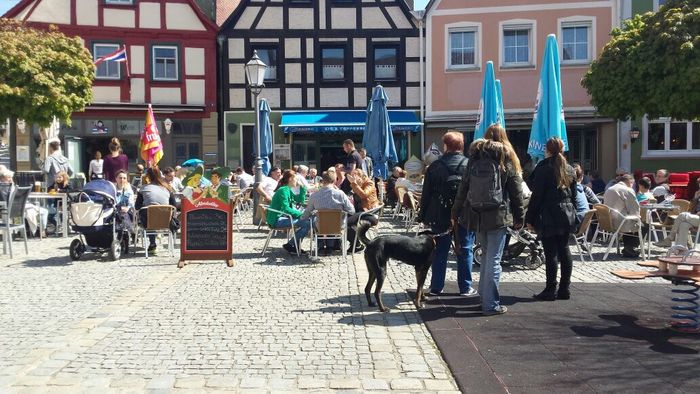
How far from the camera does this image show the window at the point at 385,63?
86.2 feet

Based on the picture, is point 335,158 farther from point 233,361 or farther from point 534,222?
point 233,361

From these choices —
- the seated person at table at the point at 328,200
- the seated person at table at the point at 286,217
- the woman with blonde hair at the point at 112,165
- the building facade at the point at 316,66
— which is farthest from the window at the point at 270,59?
the seated person at table at the point at 328,200

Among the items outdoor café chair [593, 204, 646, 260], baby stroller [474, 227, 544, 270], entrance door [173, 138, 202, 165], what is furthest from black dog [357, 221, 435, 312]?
entrance door [173, 138, 202, 165]

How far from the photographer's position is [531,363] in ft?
17.0

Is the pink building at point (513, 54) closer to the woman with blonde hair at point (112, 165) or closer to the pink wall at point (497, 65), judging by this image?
the pink wall at point (497, 65)

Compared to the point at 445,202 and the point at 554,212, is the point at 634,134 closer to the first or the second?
the point at 554,212

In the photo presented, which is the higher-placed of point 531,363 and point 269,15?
point 269,15

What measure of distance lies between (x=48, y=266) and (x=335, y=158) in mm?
16778

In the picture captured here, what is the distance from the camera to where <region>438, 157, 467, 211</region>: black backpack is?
7.34 meters

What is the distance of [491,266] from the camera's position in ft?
22.0

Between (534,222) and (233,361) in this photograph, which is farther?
(534,222)

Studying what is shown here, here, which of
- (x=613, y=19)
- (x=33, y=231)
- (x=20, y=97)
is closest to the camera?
(x=33, y=231)

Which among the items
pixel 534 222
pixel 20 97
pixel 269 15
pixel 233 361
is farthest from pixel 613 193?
pixel 269 15

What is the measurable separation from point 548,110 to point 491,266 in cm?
486
